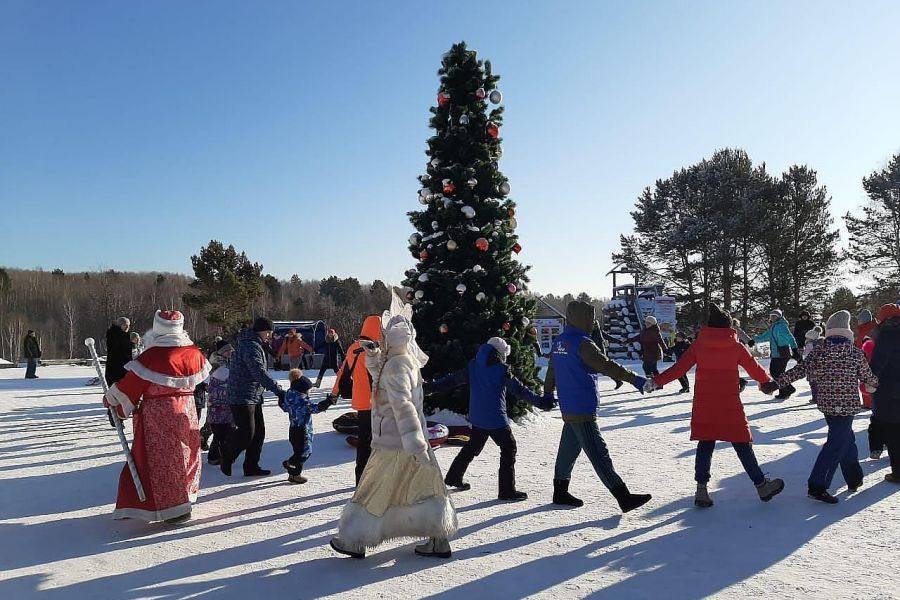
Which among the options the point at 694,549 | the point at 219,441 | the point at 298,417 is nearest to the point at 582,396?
the point at 694,549

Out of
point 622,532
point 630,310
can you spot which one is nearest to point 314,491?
point 622,532

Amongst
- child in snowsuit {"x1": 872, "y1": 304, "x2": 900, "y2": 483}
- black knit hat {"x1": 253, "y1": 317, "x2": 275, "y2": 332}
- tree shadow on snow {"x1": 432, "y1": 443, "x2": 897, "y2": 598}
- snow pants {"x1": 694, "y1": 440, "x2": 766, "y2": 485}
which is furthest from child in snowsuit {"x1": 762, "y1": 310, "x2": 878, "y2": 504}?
black knit hat {"x1": 253, "y1": 317, "x2": 275, "y2": 332}

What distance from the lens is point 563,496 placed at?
5699mm

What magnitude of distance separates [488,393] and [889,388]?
4.09 meters

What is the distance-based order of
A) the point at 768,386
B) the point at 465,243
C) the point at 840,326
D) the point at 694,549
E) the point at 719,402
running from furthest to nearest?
the point at 465,243 < the point at 840,326 < the point at 768,386 < the point at 719,402 < the point at 694,549

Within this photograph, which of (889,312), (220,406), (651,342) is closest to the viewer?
(889,312)

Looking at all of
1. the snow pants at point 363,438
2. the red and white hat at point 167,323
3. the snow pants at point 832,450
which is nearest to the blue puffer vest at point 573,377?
the snow pants at point 363,438

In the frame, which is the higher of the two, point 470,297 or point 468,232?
point 468,232

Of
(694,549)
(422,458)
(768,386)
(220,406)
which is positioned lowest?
(694,549)

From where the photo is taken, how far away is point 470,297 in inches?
400

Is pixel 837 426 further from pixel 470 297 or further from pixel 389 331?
pixel 470 297

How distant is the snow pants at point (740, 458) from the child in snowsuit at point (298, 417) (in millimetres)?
3831

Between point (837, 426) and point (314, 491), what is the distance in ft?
16.5

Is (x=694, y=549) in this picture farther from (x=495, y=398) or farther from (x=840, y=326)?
(x=840, y=326)
